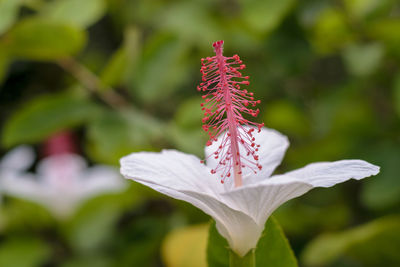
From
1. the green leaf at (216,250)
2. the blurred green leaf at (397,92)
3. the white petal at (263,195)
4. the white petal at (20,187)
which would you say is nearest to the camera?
the white petal at (263,195)

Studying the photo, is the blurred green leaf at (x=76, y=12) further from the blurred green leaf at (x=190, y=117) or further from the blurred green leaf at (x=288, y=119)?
the blurred green leaf at (x=288, y=119)

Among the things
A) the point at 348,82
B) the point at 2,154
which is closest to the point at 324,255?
the point at 348,82

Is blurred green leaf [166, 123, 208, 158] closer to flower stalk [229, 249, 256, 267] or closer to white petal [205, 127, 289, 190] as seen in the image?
white petal [205, 127, 289, 190]

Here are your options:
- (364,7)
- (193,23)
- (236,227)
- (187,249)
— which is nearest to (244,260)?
(236,227)

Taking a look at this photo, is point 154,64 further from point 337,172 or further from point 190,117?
point 337,172

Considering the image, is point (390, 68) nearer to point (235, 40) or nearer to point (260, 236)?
point (235, 40)

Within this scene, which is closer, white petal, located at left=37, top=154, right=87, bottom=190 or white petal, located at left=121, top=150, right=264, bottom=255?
white petal, located at left=121, top=150, right=264, bottom=255

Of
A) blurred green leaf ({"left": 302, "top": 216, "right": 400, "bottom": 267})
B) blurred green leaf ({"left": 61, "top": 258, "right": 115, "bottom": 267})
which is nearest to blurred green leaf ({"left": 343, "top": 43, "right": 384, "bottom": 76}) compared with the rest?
blurred green leaf ({"left": 302, "top": 216, "right": 400, "bottom": 267})

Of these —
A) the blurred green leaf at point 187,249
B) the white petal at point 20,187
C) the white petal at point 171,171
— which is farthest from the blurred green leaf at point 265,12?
the white petal at point 20,187
